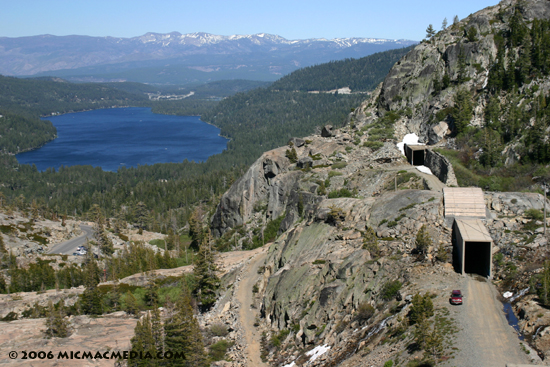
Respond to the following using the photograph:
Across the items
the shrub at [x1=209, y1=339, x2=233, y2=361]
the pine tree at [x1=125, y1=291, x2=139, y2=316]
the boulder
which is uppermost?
the boulder

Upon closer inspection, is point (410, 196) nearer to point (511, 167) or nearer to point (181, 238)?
point (511, 167)

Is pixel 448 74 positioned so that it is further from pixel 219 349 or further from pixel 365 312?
pixel 219 349

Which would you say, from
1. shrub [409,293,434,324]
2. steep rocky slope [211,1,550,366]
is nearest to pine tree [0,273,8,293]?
steep rocky slope [211,1,550,366]

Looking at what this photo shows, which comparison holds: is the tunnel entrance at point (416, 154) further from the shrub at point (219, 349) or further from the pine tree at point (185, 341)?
the pine tree at point (185, 341)

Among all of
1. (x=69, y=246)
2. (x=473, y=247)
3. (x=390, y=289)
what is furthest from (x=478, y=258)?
(x=69, y=246)

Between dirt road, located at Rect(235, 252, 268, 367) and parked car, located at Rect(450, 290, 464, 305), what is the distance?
1472cm

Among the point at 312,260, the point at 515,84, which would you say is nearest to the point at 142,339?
the point at 312,260

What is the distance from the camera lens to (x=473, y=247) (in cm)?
3262

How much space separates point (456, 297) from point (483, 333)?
3340mm

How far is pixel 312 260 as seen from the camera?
134 feet

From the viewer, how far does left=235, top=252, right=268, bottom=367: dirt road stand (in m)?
35.1

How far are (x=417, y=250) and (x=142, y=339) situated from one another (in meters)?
25.0

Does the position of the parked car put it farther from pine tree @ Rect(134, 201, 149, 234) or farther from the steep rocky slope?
pine tree @ Rect(134, 201, 149, 234)

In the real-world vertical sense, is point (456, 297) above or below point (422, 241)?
below
